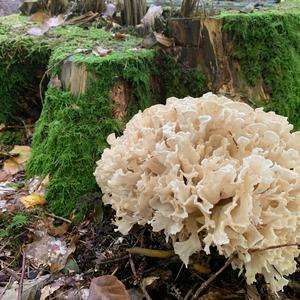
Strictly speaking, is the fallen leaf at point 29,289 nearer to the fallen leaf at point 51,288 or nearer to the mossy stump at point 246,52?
the fallen leaf at point 51,288

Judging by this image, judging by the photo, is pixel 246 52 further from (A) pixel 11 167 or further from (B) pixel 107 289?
(B) pixel 107 289

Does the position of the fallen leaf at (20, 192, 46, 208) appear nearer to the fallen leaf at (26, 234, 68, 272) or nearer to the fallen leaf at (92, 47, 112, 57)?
the fallen leaf at (26, 234, 68, 272)

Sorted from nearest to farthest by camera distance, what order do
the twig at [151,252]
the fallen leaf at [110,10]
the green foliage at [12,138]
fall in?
1. the twig at [151,252]
2. the green foliage at [12,138]
3. the fallen leaf at [110,10]

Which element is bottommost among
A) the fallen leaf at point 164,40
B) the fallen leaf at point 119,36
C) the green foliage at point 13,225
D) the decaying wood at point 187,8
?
the green foliage at point 13,225

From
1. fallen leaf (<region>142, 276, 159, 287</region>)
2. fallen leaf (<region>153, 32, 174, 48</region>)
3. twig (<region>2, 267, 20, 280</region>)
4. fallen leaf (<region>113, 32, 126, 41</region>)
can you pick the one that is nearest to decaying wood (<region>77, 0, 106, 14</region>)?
fallen leaf (<region>113, 32, 126, 41</region>)

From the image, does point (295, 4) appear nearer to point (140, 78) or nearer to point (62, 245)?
point (140, 78)

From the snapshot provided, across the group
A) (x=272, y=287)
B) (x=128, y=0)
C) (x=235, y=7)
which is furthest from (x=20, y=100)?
(x=272, y=287)

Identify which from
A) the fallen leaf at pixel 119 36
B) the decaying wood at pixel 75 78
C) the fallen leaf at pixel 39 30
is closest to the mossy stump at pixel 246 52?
the fallen leaf at pixel 119 36
